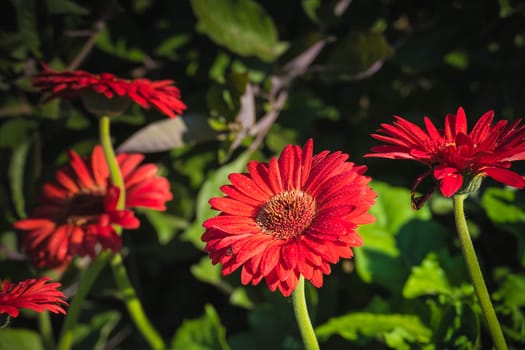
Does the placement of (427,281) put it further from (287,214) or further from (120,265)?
(120,265)

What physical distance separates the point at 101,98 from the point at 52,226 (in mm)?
204

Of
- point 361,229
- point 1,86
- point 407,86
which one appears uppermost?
point 407,86

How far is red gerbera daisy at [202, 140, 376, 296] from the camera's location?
516 millimetres

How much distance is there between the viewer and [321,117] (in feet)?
3.80

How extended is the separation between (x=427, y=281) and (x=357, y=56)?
333 mm

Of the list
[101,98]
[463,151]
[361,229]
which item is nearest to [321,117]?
[361,229]

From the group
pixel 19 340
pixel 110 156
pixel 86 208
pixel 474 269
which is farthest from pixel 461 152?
pixel 19 340

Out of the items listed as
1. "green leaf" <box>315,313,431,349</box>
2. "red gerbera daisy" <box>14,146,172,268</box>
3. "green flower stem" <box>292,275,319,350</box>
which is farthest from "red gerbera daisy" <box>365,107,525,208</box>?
"red gerbera daisy" <box>14,146,172,268</box>

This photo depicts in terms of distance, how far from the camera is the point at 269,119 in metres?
0.97

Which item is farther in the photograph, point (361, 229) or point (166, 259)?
point (166, 259)

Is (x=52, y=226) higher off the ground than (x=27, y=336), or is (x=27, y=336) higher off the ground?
(x=52, y=226)

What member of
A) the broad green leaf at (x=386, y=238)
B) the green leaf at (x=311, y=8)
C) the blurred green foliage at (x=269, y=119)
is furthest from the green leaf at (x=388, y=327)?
the green leaf at (x=311, y=8)

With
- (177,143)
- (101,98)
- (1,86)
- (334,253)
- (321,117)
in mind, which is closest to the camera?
(334,253)

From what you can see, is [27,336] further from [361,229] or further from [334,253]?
[334,253]
